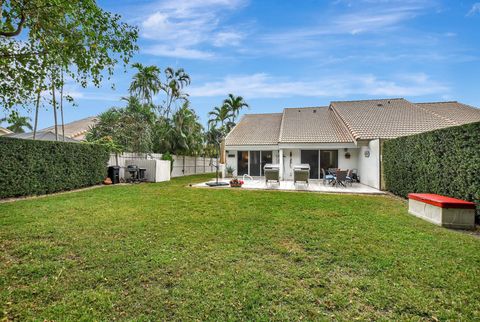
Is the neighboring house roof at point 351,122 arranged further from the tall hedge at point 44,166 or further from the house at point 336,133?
the tall hedge at point 44,166

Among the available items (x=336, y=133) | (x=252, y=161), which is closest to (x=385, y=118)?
(x=336, y=133)

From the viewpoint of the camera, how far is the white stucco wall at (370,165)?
12.6 m

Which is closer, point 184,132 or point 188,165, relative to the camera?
point 184,132

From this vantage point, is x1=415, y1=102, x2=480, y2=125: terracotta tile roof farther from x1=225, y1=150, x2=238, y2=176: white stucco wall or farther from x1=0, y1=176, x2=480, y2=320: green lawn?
x1=0, y1=176, x2=480, y2=320: green lawn

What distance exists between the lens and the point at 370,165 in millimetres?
13906

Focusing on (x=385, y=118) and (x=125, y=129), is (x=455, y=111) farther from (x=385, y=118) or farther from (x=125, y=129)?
(x=125, y=129)

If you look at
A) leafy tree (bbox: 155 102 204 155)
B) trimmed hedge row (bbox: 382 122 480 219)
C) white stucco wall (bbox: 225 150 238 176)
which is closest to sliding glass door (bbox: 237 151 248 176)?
white stucco wall (bbox: 225 150 238 176)

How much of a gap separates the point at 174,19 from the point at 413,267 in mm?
11142

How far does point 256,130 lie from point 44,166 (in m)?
15.7

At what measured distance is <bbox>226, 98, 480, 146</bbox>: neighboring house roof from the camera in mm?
15992

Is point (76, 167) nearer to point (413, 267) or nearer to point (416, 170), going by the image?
point (413, 267)

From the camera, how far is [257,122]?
23.5 m

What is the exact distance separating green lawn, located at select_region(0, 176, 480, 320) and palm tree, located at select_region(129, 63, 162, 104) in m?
21.4

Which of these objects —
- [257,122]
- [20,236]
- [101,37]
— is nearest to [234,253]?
[20,236]
